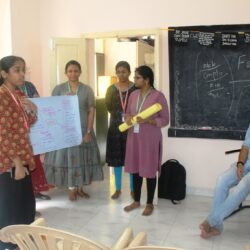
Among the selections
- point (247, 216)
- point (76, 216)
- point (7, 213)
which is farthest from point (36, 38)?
point (247, 216)

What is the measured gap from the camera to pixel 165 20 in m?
3.94

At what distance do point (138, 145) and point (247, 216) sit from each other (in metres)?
1.24

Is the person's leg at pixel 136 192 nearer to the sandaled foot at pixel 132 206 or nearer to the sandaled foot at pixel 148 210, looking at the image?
the sandaled foot at pixel 132 206

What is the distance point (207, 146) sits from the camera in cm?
396

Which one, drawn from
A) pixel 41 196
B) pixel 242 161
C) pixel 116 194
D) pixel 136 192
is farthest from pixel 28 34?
pixel 242 161

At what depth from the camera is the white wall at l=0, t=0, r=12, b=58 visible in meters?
4.07

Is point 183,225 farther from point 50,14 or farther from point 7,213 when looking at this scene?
point 50,14

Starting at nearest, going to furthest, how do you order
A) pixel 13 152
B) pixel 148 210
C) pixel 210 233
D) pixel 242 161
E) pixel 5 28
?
pixel 13 152, pixel 210 233, pixel 242 161, pixel 148 210, pixel 5 28

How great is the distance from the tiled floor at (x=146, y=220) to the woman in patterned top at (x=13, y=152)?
3.11ft

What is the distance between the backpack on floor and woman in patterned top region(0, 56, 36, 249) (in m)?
1.87

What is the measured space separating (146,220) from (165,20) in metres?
2.12

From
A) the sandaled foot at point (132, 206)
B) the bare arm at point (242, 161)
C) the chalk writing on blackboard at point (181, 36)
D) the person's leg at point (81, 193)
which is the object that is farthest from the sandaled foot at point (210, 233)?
the chalk writing on blackboard at point (181, 36)

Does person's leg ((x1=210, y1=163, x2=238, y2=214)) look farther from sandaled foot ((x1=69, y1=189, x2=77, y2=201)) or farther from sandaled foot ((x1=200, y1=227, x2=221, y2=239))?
sandaled foot ((x1=69, y1=189, x2=77, y2=201))

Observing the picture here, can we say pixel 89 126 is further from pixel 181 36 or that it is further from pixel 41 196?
pixel 181 36
